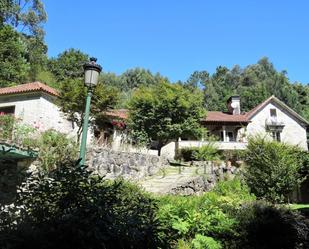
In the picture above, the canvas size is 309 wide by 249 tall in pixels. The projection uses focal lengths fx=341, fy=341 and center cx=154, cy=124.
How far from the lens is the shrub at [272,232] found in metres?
6.88

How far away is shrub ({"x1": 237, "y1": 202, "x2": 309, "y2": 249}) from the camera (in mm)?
6875

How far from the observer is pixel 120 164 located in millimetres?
17359

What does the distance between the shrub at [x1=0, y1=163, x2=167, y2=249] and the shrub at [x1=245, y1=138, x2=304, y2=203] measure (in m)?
12.7

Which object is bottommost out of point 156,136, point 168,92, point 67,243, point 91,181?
point 67,243

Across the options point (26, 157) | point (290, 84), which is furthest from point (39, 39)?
point (290, 84)

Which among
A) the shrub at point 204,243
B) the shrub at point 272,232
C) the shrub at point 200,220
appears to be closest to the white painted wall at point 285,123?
the shrub at point 200,220

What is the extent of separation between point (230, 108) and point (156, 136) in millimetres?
16808

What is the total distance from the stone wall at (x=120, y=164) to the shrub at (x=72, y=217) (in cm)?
1215

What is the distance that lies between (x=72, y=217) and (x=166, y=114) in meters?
21.4

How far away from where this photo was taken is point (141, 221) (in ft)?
12.1

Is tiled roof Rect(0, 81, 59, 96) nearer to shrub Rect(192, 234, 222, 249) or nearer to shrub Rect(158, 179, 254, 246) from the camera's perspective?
shrub Rect(158, 179, 254, 246)

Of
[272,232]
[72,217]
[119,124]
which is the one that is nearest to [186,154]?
[119,124]

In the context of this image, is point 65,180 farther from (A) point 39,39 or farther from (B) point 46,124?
(A) point 39,39

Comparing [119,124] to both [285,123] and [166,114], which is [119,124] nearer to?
[166,114]
